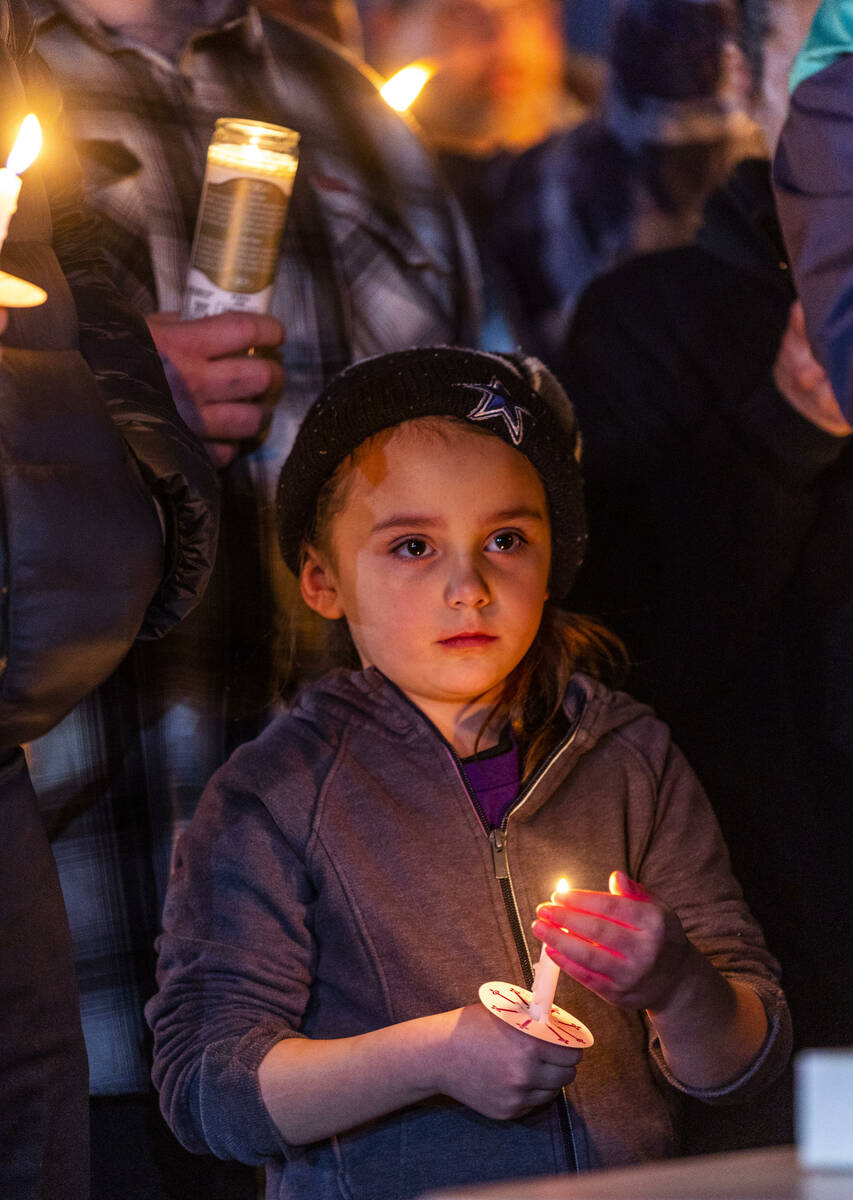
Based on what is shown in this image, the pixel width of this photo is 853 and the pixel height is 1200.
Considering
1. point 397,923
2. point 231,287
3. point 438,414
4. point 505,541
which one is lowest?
point 397,923

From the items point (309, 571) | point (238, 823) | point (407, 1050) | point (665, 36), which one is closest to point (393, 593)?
point (309, 571)

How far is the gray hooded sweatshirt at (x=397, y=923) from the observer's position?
1129mm

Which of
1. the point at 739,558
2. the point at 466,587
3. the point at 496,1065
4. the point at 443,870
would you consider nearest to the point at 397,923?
the point at 443,870

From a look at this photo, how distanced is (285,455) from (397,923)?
22.4 inches

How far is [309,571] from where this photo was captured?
1.37 m

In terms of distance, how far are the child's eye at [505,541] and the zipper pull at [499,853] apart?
282 mm

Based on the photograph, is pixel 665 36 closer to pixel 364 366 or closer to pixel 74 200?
pixel 364 366

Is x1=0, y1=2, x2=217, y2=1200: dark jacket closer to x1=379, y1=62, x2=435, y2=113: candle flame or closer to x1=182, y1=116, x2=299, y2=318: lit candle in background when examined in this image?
x1=182, y1=116, x2=299, y2=318: lit candle in background

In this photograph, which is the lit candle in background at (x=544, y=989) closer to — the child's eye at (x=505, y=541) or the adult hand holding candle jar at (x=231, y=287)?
the child's eye at (x=505, y=541)

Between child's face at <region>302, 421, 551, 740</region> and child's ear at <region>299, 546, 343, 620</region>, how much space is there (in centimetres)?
3

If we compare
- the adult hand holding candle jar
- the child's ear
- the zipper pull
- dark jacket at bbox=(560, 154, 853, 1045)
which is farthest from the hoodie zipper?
the adult hand holding candle jar

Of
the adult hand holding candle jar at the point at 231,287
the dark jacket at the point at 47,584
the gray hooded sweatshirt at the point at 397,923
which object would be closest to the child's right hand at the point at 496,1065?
the gray hooded sweatshirt at the point at 397,923

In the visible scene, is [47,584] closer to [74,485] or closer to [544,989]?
[74,485]

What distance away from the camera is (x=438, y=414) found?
4.26ft
